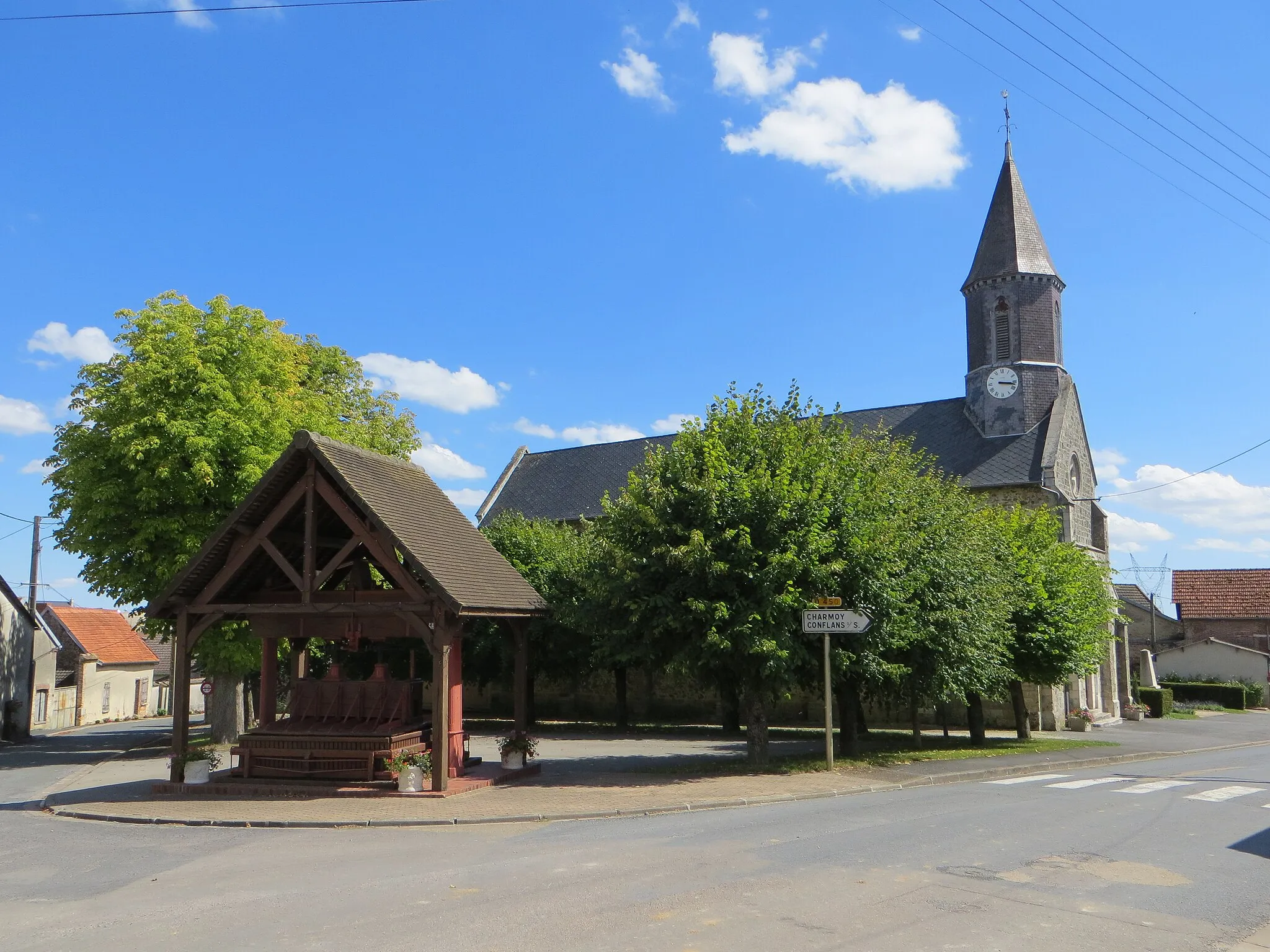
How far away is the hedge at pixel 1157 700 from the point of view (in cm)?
4016

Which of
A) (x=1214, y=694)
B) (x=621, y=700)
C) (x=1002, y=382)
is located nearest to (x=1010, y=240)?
(x=1002, y=382)

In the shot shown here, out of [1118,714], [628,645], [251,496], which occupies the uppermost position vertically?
[251,496]

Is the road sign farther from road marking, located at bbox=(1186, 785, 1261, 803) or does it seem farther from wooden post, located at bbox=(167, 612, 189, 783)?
wooden post, located at bbox=(167, 612, 189, 783)

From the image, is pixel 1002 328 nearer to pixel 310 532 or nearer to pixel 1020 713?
pixel 1020 713

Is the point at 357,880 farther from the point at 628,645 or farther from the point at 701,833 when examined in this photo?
the point at 628,645

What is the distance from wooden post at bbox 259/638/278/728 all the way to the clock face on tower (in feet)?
91.9

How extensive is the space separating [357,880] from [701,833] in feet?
13.5

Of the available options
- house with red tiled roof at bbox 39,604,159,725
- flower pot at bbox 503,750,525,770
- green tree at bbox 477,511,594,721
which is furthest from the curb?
house with red tiled roof at bbox 39,604,159,725

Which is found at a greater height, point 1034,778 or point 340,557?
point 340,557

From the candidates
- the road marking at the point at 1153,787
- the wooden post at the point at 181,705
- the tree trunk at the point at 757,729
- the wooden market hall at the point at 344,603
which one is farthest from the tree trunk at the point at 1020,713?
the wooden post at the point at 181,705

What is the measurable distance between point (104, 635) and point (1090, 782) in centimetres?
4877

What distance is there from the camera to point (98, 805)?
49.9 feet

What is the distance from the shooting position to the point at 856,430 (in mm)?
42094

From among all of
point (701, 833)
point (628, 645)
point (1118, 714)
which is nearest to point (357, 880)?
point (701, 833)
